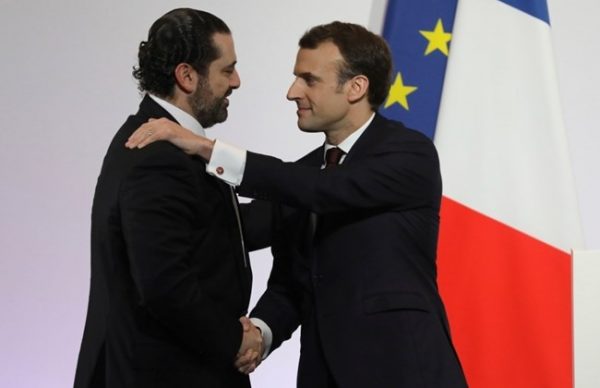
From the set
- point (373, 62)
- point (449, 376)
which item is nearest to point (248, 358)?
point (449, 376)

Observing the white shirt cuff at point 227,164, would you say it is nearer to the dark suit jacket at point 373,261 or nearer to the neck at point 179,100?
the dark suit jacket at point 373,261

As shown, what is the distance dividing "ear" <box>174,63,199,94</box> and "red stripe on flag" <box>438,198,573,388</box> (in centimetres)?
113

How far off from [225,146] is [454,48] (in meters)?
1.27

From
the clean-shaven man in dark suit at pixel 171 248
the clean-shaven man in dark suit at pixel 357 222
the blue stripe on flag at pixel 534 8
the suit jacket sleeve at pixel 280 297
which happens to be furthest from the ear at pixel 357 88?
the blue stripe on flag at pixel 534 8

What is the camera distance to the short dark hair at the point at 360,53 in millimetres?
2109

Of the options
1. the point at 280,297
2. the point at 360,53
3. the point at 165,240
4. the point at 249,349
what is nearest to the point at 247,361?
the point at 249,349

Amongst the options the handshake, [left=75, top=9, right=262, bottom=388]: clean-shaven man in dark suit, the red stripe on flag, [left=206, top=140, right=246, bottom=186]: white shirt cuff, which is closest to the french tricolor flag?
the red stripe on flag

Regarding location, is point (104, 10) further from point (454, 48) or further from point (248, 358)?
point (248, 358)

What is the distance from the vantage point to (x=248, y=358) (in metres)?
2.04

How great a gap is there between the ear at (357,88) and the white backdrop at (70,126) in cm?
131

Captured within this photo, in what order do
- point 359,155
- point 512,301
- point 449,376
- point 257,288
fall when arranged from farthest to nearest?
point 257,288 < point 512,301 < point 359,155 < point 449,376

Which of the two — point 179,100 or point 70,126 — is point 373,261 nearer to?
point 179,100

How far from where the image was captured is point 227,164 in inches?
74.5

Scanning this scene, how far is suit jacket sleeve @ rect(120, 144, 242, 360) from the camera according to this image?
1.81 meters
